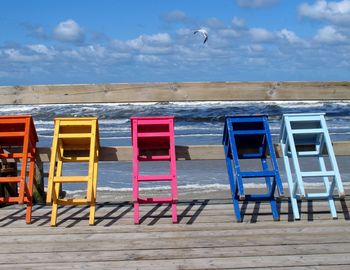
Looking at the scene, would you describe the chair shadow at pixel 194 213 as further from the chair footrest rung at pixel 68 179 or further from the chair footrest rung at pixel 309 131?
the chair footrest rung at pixel 309 131

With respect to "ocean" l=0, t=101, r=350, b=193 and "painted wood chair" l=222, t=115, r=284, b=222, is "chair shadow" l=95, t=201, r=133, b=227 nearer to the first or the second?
"painted wood chair" l=222, t=115, r=284, b=222

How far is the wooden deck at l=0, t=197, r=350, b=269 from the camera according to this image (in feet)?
10.4

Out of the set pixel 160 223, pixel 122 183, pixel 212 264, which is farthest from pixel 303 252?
pixel 122 183

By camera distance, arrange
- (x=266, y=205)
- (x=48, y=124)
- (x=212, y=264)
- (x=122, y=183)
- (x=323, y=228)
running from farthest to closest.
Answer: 1. (x=48, y=124)
2. (x=122, y=183)
3. (x=266, y=205)
4. (x=323, y=228)
5. (x=212, y=264)

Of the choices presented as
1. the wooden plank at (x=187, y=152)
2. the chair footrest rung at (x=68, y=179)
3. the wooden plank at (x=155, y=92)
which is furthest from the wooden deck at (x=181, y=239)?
the wooden plank at (x=155, y=92)

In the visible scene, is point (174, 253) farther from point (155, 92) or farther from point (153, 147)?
point (155, 92)

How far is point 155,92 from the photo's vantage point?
511 centimetres

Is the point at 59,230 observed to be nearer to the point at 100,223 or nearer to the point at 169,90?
the point at 100,223

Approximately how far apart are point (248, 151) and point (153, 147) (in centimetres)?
91

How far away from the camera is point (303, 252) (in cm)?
332

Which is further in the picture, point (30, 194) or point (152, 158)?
point (152, 158)

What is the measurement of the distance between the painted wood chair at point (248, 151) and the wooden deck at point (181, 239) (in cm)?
20

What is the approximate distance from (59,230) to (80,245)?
19.6 inches

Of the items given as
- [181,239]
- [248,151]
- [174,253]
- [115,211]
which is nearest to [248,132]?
[248,151]
